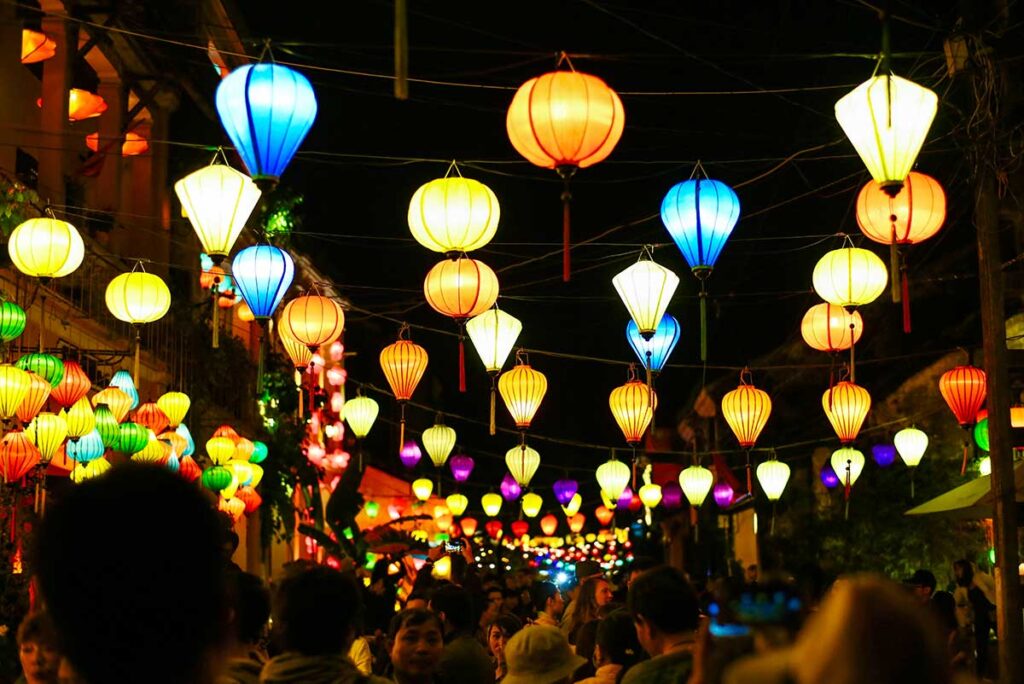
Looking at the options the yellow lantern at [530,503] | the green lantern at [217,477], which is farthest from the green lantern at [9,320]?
the yellow lantern at [530,503]

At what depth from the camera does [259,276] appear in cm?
1199

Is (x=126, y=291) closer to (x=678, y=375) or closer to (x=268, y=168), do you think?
(x=268, y=168)

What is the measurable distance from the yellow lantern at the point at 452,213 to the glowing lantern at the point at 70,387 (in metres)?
5.78

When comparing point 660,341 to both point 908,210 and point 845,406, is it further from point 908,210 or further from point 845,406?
point 908,210

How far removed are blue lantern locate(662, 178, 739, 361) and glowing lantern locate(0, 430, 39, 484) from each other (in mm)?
7688

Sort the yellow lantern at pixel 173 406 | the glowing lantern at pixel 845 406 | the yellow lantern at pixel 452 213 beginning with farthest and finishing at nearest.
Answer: the yellow lantern at pixel 173 406, the glowing lantern at pixel 845 406, the yellow lantern at pixel 452 213

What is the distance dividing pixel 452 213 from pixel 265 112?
7.26 ft

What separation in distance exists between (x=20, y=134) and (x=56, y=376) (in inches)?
220

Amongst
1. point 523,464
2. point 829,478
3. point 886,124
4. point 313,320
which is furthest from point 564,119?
point 829,478

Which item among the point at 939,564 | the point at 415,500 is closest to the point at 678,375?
the point at 415,500

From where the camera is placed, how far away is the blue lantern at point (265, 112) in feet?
28.4

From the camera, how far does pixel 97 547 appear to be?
6.29 feet

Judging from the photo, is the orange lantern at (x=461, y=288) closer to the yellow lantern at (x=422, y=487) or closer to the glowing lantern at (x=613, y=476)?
the glowing lantern at (x=613, y=476)

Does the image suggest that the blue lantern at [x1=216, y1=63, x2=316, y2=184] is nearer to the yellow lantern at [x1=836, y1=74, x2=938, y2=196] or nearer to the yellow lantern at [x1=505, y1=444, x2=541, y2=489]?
the yellow lantern at [x1=836, y1=74, x2=938, y2=196]
